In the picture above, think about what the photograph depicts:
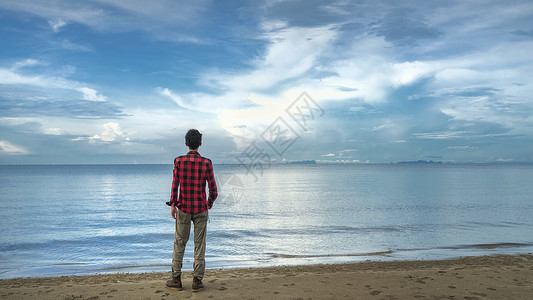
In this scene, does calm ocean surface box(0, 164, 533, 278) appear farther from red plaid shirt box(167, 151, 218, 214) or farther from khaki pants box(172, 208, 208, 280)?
red plaid shirt box(167, 151, 218, 214)

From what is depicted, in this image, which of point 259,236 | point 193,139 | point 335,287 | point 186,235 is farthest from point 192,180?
point 259,236

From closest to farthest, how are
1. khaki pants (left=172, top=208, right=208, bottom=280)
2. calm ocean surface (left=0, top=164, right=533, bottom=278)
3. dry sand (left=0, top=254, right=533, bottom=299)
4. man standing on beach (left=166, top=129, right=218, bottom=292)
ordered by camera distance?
man standing on beach (left=166, top=129, right=218, bottom=292) < khaki pants (left=172, top=208, right=208, bottom=280) < dry sand (left=0, top=254, right=533, bottom=299) < calm ocean surface (left=0, top=164, right=533, bottom=278)

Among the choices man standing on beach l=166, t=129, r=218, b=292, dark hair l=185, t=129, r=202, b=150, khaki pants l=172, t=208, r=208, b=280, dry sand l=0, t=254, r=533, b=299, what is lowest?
dry sand l=0, t=254, r=533, b=299

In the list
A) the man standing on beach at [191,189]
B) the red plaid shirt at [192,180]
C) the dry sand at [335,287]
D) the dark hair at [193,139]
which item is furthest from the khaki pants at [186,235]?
the dark hair at [193,139]

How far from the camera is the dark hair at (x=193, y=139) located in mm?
5758

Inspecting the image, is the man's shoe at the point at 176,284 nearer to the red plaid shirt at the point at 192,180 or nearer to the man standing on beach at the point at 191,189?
the man standing on beach at the point at 191,189

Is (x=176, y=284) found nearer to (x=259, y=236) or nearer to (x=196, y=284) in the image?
(x=196, y=284)

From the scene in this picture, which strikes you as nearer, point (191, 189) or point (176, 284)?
point (191, 189)

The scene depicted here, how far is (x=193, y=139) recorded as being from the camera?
5.76 meters

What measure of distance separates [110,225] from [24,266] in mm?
7998

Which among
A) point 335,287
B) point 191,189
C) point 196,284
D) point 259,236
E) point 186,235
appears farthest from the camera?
point 259,236

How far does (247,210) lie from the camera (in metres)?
24.8

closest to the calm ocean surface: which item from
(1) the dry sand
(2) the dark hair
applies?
(1) the dry sand

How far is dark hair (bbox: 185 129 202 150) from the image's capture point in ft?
18.9
